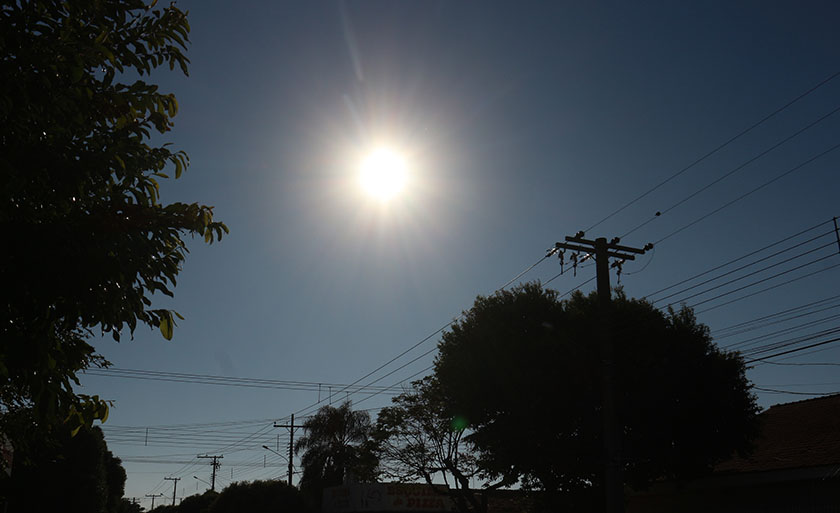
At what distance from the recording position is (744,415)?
2747cm

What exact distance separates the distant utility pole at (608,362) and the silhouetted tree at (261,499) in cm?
3800

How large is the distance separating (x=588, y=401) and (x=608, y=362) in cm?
699

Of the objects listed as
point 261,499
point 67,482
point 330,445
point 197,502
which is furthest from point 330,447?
point 197,502

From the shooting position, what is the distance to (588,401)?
26875 mm

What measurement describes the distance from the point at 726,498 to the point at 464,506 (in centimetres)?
1330

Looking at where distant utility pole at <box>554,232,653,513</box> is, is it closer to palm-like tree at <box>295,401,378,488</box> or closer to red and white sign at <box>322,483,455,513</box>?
red and white sign at <box>322,483,455,513</box>

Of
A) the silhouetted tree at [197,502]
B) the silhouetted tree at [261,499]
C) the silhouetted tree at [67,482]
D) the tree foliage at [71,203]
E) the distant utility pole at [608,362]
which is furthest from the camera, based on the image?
the silhouetted tree at [197,502]

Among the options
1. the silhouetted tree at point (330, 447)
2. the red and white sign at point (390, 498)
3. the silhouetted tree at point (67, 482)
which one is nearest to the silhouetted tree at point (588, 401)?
the red and white sign at point (390, 498)

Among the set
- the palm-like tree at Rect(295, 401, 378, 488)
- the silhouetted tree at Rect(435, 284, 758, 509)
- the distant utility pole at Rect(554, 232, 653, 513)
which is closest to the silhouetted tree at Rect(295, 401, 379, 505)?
the palm-like tree at Rect(295, 401, 378, 488)

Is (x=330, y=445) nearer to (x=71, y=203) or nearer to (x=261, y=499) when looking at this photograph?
(x=261, y=499)

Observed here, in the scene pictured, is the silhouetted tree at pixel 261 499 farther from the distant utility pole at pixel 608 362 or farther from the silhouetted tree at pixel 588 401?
the distant utility pole at pixel 608 362

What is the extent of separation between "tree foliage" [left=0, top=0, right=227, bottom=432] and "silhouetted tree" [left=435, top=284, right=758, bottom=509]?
22303 millimetres

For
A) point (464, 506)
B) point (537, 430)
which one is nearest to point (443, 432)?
point (464, 506)

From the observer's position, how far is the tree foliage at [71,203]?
13.0 ft
